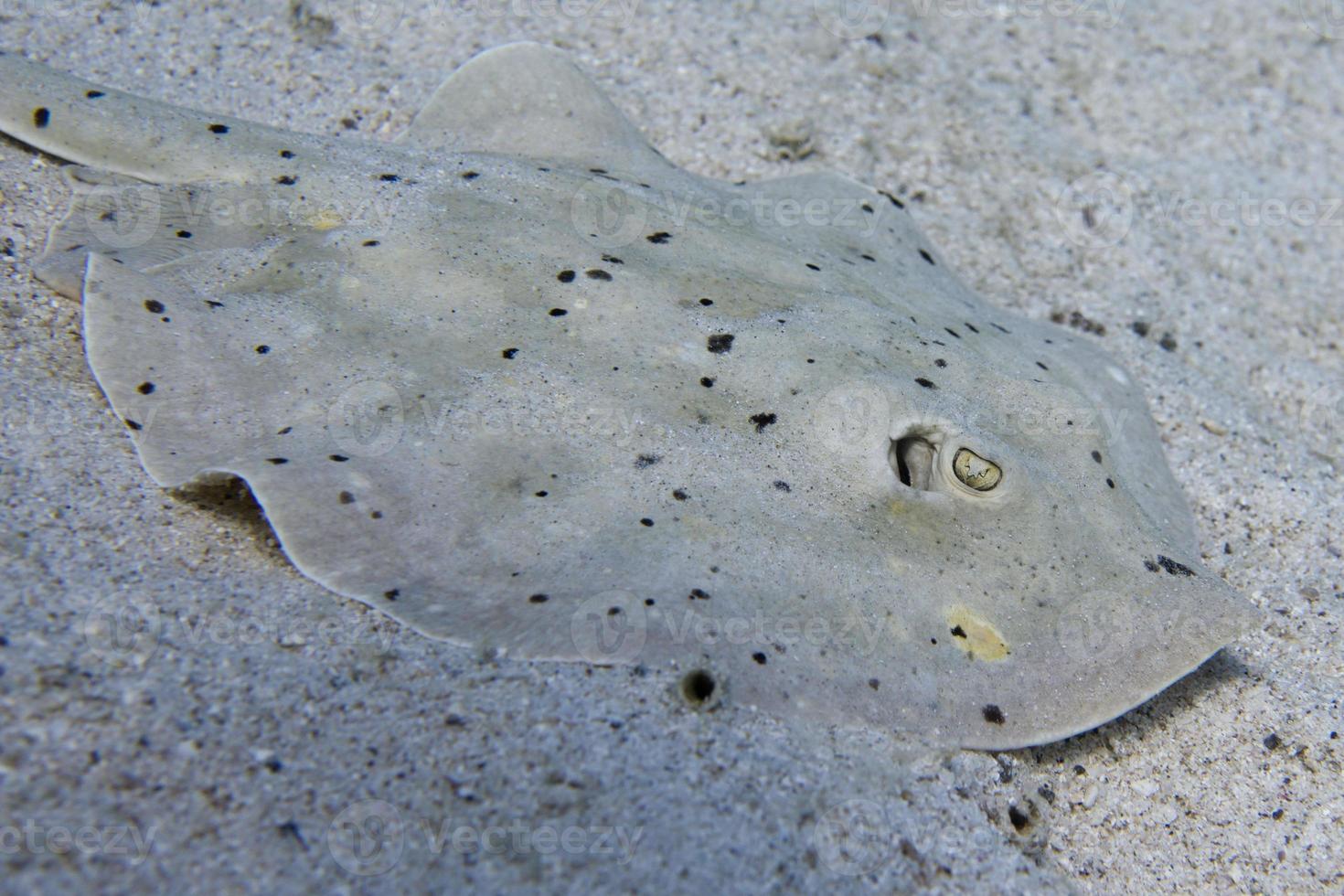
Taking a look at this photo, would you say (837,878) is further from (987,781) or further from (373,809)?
(373,809)

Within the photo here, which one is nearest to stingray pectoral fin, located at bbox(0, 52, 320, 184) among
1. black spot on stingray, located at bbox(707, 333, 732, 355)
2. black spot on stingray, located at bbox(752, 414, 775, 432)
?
black spot on stingray, located at bbox(707, 333, 732, 355)

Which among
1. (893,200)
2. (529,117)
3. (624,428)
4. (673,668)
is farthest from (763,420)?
(529,117)

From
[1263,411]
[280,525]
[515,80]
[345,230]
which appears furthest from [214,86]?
[1263,411]

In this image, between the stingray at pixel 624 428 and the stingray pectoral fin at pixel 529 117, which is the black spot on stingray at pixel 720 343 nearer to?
the stingray at pixel 624 428

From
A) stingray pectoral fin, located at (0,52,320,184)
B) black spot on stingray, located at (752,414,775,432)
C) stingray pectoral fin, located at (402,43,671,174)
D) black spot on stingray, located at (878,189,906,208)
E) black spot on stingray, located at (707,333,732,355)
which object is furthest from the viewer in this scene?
black spot on stingray, located at (878,189,906,208)

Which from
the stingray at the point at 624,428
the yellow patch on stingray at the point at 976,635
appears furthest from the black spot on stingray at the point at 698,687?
the yellow patch on stingray at the point at 976,635

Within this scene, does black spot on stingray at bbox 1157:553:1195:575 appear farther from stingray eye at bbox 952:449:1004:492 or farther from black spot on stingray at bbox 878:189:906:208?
black spot on stingray at bbox 878:189:906:208
